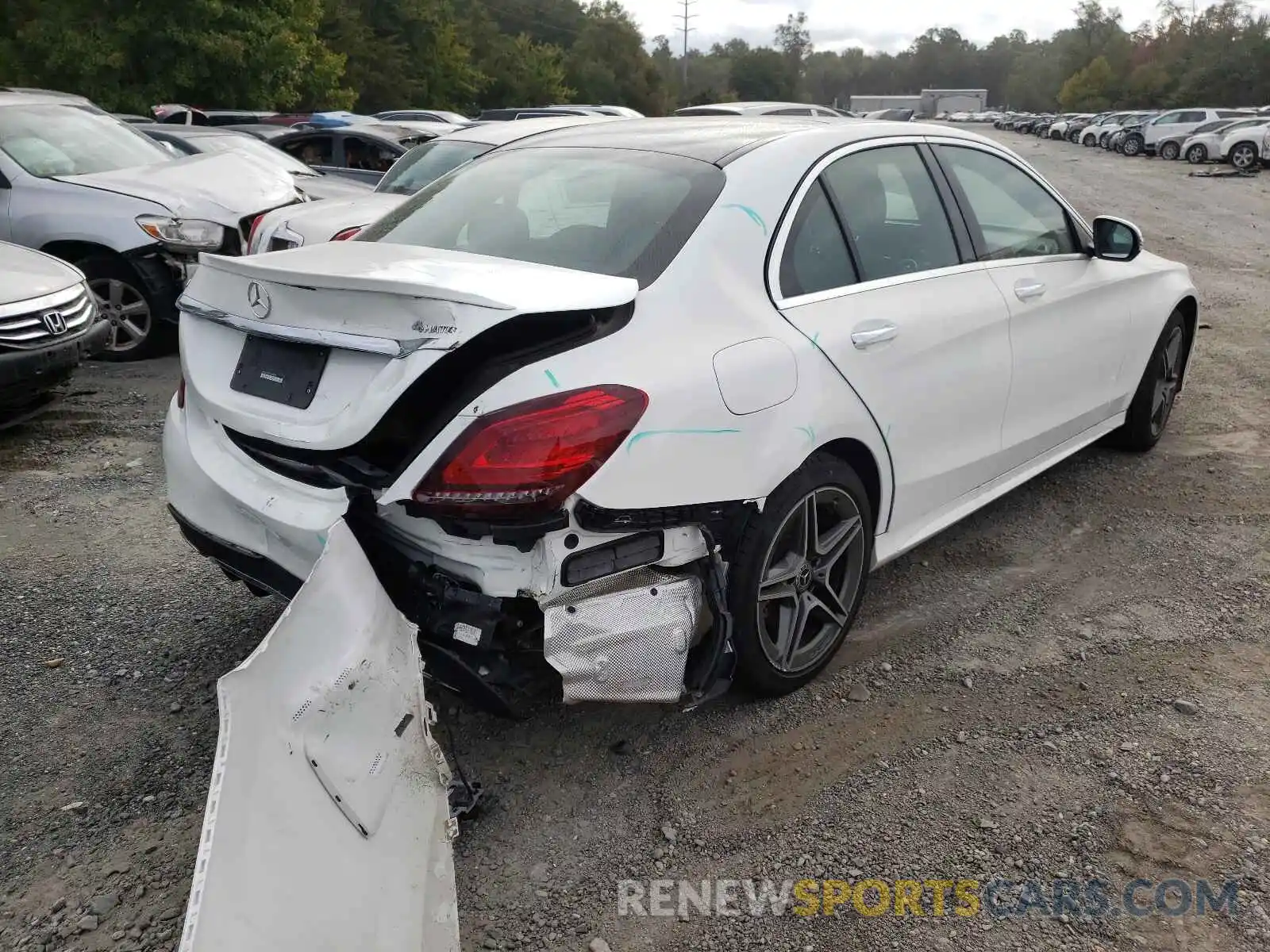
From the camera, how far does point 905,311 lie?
3.35 metres

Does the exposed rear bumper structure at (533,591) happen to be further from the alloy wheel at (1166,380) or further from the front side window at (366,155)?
the front side window at (366,155)

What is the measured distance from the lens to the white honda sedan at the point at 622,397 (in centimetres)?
241

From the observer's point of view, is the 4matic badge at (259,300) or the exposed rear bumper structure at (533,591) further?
the 4matic badge at (259,300)

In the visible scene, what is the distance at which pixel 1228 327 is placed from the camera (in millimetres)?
8094

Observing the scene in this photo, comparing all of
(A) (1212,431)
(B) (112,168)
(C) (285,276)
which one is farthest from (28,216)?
(A) (1212,431)

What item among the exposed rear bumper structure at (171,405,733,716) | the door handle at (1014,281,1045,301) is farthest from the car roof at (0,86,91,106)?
the door handle at (1014,281,1045,301)

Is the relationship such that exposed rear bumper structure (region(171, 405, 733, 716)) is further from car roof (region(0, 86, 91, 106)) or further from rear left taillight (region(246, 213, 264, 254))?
car roof (region(0, 86, 91, 106))

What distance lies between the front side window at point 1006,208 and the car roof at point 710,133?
16cm

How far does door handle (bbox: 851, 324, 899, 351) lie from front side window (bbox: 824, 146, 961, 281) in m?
0.20

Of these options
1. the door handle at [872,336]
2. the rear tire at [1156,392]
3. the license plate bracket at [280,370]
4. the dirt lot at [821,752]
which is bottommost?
the dirt lot at [821,752]

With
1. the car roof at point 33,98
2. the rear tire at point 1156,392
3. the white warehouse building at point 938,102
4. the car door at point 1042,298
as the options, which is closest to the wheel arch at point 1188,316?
the rear tire at point 1156,392

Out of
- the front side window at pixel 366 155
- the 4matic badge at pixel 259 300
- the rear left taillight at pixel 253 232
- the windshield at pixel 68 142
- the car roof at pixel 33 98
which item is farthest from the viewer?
Answer: the front side window at pixel 366 155

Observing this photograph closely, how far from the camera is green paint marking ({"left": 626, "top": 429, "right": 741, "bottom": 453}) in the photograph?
2.46m

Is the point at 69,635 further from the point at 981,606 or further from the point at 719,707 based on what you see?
the point at 981,606
